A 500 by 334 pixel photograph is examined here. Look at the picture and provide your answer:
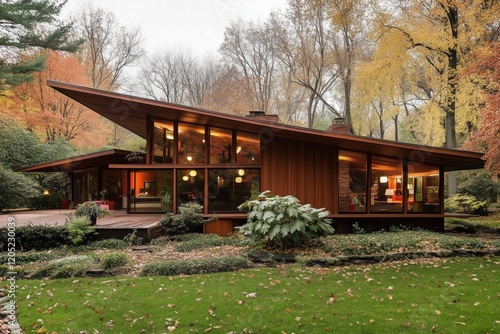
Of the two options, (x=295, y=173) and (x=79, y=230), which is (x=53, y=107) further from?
(x=295, y=173)

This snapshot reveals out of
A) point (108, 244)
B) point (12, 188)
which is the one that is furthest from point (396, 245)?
point (12, 188)

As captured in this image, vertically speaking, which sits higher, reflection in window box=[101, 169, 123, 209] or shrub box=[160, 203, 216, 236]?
reflection in window box=[101, 169, 123, 209]

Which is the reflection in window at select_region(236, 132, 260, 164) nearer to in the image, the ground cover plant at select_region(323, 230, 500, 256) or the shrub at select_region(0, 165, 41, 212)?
the ground cover plant at select_region(323, 230, 500, 256)

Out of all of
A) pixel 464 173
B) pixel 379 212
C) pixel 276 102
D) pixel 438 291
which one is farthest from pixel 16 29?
pixel 464 173

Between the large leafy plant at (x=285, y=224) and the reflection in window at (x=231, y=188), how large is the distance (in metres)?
3.29

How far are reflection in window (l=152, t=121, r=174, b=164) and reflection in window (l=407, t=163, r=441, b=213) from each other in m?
8.17

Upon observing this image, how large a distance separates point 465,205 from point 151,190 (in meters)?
14.3

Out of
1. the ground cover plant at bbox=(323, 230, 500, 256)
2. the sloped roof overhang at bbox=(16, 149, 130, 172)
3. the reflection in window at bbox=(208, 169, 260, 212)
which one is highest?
the sloped roof overhang at bbox=(16, 149, 130, 172)

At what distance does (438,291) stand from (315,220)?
306cm

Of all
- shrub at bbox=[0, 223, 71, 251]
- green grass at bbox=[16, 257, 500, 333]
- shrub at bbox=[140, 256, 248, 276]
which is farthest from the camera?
shrub at bbox=[0, 223, 71, 251]

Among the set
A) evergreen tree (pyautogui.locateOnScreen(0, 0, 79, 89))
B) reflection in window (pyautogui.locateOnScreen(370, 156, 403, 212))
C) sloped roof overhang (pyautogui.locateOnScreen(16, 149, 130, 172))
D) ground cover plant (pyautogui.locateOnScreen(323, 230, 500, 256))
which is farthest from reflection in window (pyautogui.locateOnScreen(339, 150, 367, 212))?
evergreen tree (pyautogui.locateOnScreen(0, 0, 79, 89))

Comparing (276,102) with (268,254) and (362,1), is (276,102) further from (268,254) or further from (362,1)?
(268,254)

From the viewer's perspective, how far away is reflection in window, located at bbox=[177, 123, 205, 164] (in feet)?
37.7

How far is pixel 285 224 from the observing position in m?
7.21
